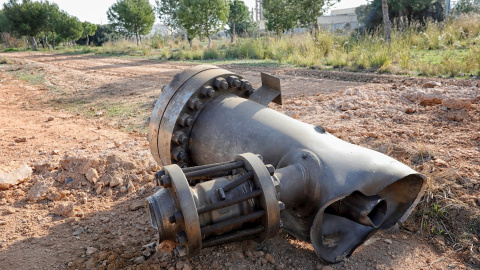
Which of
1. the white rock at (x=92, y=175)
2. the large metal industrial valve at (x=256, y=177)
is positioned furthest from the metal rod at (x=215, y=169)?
the white rock at (x=92, y=175)

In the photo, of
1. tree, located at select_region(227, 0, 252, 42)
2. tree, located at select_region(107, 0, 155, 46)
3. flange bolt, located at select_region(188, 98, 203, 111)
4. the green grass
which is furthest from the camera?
tree, located at select_region(227, 0, 252, 42)

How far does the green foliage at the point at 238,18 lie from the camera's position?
40.8 metres

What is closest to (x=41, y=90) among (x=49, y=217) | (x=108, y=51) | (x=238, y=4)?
(x=49, y=217)

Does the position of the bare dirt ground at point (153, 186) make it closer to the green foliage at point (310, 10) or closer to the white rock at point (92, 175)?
the white rock at point (92, 175)

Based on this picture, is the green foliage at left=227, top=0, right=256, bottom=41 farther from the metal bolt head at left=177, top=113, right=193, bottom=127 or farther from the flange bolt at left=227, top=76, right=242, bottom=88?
the metal bolt head at left=177, top=113, right=193, bottom=127

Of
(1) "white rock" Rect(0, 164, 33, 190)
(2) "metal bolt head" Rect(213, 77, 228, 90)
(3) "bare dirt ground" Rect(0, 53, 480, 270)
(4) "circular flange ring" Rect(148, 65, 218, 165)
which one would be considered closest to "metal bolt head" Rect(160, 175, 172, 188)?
(3) "bare dirt ground" Rect(0, 53, 480, 270)

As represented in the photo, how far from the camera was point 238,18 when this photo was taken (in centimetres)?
4153

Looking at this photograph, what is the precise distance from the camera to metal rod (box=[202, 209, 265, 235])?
1280mm

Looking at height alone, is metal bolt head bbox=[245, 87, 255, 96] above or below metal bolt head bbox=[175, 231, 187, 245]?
above

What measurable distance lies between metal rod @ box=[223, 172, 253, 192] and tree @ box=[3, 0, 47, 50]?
1507 inches

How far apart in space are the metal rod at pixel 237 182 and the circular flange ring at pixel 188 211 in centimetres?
15

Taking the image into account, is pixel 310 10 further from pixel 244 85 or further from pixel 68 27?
pixel 68 27

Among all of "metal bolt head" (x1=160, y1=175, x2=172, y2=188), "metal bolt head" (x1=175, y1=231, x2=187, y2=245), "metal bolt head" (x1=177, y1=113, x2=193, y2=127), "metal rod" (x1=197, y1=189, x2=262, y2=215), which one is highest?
"metal bolt head" (x1=177, y1=113, x2=193, y2=127)

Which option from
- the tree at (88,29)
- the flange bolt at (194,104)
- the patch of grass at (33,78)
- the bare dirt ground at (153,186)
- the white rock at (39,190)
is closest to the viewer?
the bare dirt ground at (153,186)
